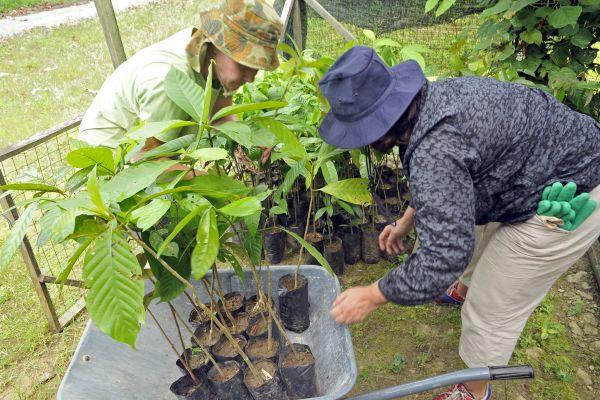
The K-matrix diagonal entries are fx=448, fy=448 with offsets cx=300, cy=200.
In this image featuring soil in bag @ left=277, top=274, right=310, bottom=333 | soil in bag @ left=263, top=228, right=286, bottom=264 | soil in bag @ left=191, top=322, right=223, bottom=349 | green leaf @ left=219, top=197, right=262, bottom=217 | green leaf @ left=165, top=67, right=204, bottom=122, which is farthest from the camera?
soil in bag @ left=263, top=228, right=286, bottom=264

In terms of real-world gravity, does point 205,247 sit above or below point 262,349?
above

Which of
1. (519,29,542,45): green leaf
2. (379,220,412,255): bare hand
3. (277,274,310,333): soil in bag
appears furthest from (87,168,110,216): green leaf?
(519,29,542,45): green leaf

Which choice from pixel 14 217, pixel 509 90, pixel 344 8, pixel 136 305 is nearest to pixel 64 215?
pixel 136 305

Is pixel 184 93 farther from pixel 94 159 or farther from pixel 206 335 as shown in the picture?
pixel 206 335

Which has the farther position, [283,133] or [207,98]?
[283,133]

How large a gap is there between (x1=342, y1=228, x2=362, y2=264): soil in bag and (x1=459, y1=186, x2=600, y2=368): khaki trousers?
3.39ft

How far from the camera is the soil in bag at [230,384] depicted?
1.44 metres

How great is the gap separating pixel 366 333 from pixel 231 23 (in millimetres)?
1623

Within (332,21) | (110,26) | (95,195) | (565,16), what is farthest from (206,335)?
(332,21)

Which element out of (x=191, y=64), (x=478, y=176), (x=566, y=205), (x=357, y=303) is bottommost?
(x=357, y=303)

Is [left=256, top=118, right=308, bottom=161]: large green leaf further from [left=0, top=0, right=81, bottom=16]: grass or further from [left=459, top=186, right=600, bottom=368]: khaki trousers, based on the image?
[left=0, top=0, right=81, bottom=16]: grass

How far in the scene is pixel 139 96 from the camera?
1657mm

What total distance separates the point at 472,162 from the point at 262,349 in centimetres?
92

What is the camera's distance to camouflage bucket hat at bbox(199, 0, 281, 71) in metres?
1.54
